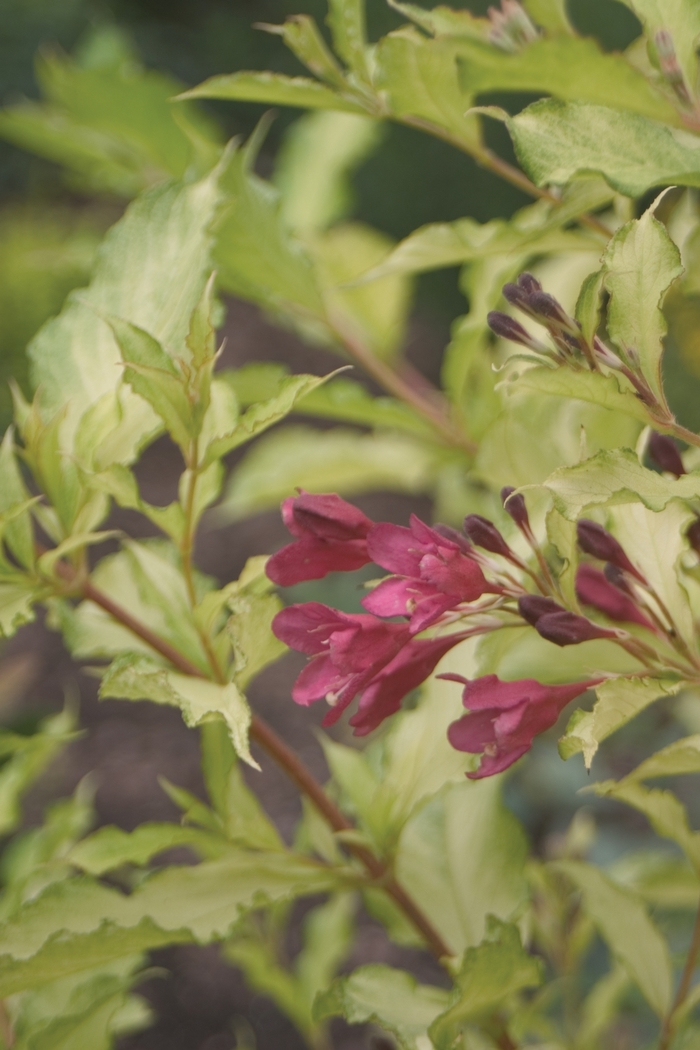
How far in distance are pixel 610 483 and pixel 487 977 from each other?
0.25 meters

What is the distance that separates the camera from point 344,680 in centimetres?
40

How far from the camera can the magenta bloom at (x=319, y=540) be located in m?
0.40

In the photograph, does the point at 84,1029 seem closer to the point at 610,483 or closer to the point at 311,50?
the point at 610,483

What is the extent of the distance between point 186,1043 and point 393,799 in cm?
150

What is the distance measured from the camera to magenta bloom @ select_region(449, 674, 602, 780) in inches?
15.1

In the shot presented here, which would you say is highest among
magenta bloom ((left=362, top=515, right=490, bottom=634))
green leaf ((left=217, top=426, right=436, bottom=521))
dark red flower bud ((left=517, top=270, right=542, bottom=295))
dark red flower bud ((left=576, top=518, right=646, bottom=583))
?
dark red flower bud ((left=517, top=270, right=542, bottom=295))

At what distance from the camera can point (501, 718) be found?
385 millimetres

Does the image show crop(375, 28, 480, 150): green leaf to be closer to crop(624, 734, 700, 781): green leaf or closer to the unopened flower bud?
the unopened flower bud

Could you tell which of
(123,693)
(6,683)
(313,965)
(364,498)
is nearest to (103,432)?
(123,693)

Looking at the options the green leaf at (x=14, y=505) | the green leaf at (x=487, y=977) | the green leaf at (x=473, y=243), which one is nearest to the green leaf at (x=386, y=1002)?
the green leaf at (x=487, y=977)

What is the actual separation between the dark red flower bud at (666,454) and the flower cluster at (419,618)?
5cm

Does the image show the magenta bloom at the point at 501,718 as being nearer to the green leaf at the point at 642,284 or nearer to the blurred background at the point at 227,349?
the green leaf at the point at 642,284

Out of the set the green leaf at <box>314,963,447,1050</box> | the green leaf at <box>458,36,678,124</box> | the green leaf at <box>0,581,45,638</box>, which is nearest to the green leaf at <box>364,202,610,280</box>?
the green leaf at <box>458,36,678,124</box>

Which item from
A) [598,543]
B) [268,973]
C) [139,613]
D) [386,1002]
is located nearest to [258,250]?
[139,613]
